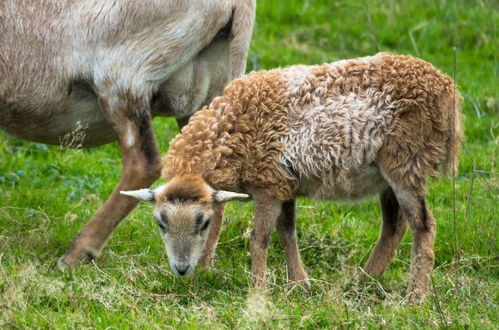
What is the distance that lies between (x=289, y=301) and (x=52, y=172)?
3769 millimetres

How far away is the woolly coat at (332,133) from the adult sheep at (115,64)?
0.58 meters

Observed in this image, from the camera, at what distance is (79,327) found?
21.1 ft

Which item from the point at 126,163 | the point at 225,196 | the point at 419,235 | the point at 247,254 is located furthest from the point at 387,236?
the point at 126,163

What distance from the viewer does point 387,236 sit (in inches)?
312

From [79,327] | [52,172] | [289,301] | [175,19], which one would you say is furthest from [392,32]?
[79,327]

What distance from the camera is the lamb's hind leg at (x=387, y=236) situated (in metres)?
7.88

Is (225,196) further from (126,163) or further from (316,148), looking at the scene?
(126,163)

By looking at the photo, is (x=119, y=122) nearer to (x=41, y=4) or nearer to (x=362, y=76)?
(x=41, y=4)

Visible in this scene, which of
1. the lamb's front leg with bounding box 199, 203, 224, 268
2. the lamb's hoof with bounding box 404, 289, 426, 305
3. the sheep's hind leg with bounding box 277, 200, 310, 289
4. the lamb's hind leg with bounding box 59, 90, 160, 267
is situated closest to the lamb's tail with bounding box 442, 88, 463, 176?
the lamb's hoof with bounding box 404, 289, 426, 305

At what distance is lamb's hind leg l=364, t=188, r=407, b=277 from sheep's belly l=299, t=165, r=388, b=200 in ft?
0.88

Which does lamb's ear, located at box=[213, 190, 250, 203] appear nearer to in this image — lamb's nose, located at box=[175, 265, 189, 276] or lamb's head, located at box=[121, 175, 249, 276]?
lamb's head, located at box=[121, 175, 249, 276]

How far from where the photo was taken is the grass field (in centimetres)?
658

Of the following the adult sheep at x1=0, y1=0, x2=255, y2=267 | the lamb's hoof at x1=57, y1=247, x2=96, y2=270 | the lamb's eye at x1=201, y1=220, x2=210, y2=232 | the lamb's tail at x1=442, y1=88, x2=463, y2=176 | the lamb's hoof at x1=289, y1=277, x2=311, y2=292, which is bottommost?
the lamb's hoof at x1=289, y1=277, x2=311, y2=292

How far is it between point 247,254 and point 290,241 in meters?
0.63
